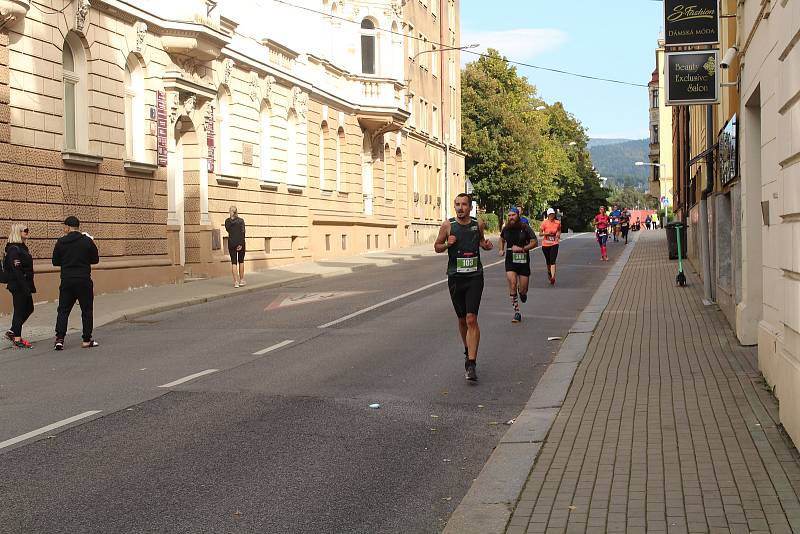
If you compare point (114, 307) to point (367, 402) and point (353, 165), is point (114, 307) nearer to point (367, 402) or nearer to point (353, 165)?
point (367, 402)

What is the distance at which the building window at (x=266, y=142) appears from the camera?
32.9 metres

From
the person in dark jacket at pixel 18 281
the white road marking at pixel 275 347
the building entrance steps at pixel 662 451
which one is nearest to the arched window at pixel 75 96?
the person in dark jacket at pixel 18 281

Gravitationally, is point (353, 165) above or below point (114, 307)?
above

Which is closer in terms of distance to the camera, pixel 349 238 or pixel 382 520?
pixel 382 520

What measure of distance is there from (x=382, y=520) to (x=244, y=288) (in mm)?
19099

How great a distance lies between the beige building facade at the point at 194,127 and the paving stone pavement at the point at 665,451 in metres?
12.1

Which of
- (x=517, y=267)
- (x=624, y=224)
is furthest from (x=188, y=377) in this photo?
(x=624, y=224)

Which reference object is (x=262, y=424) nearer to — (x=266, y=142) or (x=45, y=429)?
(x=45, y=429)

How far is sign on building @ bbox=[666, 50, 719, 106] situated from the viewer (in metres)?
14.9

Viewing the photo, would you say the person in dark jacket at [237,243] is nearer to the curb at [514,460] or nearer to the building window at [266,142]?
the building window at [266,142]

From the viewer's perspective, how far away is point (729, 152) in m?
13.7

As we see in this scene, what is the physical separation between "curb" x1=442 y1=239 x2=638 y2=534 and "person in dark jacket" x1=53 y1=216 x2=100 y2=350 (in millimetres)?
6476

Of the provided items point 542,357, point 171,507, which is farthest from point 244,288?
point 171,507

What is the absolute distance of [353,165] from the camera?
42125mm
